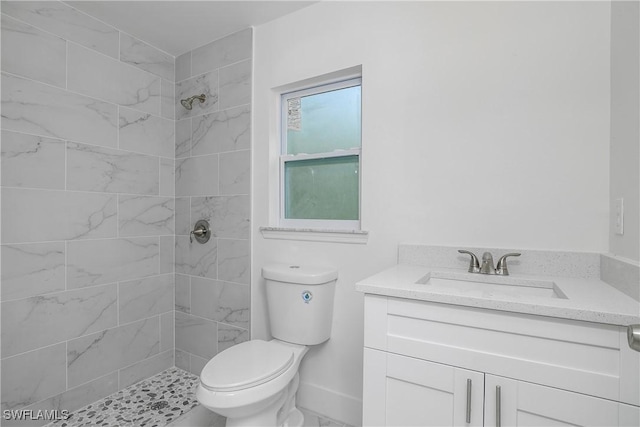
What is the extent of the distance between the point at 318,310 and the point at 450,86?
125cm

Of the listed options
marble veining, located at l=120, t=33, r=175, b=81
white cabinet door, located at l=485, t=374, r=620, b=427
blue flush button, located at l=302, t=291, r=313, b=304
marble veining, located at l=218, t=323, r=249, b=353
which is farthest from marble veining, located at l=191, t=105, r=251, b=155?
white cabinet door, located at l=485, t=374, r=620, b=427

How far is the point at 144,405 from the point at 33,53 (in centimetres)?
201

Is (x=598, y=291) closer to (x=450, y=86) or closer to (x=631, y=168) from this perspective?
(x=631, y=168)

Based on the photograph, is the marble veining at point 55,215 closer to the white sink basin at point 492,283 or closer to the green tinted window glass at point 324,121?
the green tinted window glass at point 324,121

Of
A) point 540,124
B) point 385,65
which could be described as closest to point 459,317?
point 540,124

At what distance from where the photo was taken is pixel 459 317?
974mm

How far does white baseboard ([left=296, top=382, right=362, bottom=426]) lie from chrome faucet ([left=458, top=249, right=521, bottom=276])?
36.3 inches

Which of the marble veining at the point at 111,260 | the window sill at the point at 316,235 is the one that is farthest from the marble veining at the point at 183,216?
the window sill at the point at 316,235

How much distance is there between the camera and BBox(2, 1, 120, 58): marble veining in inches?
63.3

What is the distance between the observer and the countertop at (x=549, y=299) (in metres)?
0.81

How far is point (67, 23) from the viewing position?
1764mm

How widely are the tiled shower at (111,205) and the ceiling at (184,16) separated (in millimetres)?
69

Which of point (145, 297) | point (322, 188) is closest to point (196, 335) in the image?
point (145, 297)

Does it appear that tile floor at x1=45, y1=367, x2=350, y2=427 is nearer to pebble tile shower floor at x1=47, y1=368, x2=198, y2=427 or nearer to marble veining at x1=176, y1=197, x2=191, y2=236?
pebble tile shower floor at x1=47, y1=368, x2=198, y2=427
